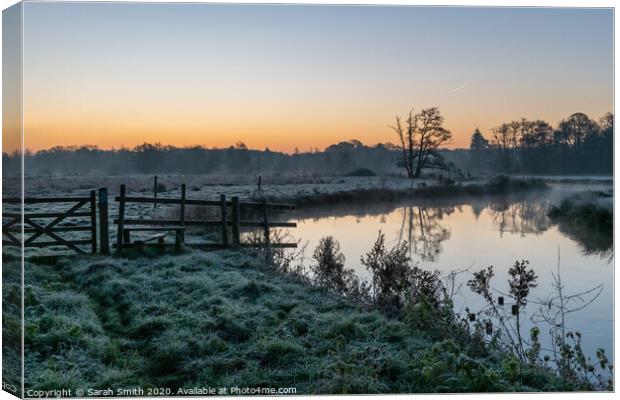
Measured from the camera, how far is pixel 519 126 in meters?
8.66

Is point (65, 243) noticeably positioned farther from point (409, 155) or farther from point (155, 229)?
point (409, 155)

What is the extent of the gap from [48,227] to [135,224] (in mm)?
2381

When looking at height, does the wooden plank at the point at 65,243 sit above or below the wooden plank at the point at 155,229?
below

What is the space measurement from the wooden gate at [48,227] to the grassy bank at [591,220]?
21.7ft

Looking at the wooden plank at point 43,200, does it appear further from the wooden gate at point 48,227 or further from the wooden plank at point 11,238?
the wooden plank at point 11,238

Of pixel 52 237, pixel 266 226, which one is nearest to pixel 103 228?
pixel 52 237

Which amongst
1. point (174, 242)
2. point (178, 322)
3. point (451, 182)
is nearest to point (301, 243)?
point (174, 242)

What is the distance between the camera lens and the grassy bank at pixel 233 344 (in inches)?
264

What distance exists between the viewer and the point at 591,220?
8.02 meters

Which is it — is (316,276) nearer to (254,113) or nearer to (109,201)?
(254,113)

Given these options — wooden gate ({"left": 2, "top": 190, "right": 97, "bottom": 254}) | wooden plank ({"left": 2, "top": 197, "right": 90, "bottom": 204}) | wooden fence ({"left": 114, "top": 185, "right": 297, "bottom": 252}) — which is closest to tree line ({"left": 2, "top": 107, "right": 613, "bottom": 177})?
wooden plank ({"left": 2, "top": 197, "right": 90, "bottom": 204})

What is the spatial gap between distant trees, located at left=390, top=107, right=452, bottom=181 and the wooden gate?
4.73m

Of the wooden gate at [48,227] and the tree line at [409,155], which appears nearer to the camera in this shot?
the wooden gate at [48,227]

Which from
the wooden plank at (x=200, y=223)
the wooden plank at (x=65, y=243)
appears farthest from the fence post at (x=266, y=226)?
the wooden plank at (x=65, y=243)
